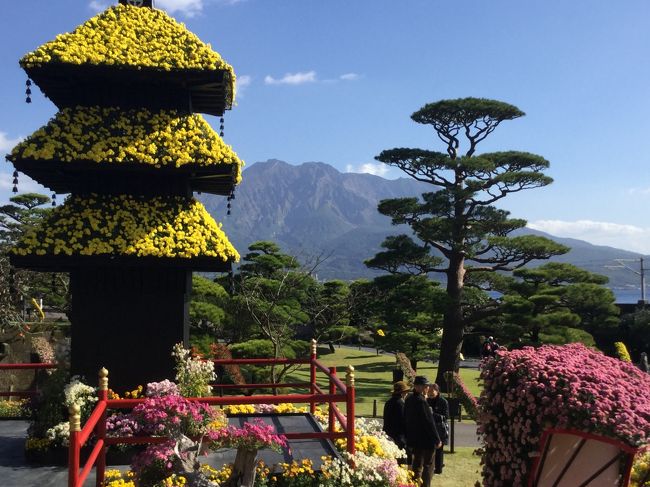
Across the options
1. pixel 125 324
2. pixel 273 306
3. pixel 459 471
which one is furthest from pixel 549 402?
pixel 273 306

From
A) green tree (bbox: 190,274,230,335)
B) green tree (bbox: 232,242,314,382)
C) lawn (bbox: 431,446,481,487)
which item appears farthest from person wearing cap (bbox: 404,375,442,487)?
green tree (bbox: 190,274,230,335)

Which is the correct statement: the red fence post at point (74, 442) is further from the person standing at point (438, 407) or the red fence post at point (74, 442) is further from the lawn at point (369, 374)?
the lawn at point (369, 374)

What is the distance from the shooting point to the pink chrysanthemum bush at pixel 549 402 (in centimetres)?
584

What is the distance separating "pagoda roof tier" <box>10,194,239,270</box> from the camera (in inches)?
387

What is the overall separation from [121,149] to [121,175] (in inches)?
31.1

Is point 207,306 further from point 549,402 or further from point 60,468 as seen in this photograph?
point 549,402

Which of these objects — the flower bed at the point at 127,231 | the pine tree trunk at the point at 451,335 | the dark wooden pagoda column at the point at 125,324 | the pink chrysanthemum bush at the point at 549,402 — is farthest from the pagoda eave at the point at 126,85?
the pine tree trunk at the point at 451,335

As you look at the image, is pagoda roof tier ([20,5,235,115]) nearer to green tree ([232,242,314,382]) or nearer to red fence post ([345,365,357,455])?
red fence post ([345,365,357,455])

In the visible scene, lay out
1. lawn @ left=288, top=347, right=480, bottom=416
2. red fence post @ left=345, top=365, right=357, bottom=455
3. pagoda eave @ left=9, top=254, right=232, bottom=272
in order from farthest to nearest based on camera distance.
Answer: lawn @ left=288, top=347, right=480, bottom=416
pagoda eave @ left=9, top=254, right=232, bottom=272
red fence post @ left=345, top=365, right=357, bottom=455

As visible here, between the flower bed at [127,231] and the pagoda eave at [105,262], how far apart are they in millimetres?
71

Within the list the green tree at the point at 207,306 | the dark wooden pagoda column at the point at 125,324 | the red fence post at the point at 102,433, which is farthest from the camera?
the green tree at the point at 207,306

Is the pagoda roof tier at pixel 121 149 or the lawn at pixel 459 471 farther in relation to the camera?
the lawn at pixel 459 471

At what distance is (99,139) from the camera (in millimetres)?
10242

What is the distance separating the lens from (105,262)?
9875 mm
